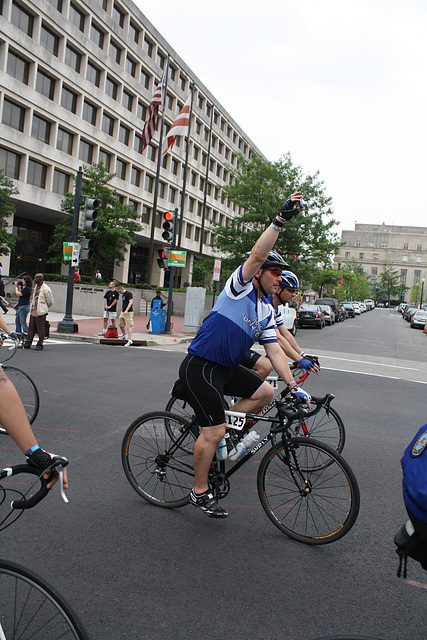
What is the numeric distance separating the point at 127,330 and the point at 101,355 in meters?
3.87

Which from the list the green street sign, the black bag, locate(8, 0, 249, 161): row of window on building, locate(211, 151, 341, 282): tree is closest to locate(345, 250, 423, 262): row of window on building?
locate(8, 0, 249, 161): row of window on building

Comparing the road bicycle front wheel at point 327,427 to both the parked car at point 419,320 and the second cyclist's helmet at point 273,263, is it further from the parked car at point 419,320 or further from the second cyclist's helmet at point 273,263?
the parked car at point 419,320

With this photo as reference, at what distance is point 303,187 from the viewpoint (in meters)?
30.3

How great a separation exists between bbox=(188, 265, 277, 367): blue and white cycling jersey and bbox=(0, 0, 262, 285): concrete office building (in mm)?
31493

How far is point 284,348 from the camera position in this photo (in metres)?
5.23

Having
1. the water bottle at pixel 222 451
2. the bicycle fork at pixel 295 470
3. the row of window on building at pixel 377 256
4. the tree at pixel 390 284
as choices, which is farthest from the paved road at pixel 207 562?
the row of window on building at pixel 377 256

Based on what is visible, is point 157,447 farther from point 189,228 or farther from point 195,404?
point 189,228

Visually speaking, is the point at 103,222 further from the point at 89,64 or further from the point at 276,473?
the point at 276,473

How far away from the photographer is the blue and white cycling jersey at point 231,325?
11.3 ft

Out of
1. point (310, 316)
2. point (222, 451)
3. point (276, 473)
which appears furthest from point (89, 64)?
point (276, 473)

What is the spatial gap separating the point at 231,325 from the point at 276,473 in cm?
108

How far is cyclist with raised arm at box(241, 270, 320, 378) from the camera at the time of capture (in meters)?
4.76

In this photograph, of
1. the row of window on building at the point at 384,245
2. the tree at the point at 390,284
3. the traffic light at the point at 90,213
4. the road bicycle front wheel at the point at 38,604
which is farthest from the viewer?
the row of window on building at the point at 384,245

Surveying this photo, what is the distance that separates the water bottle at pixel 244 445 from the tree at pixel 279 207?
26.6m
